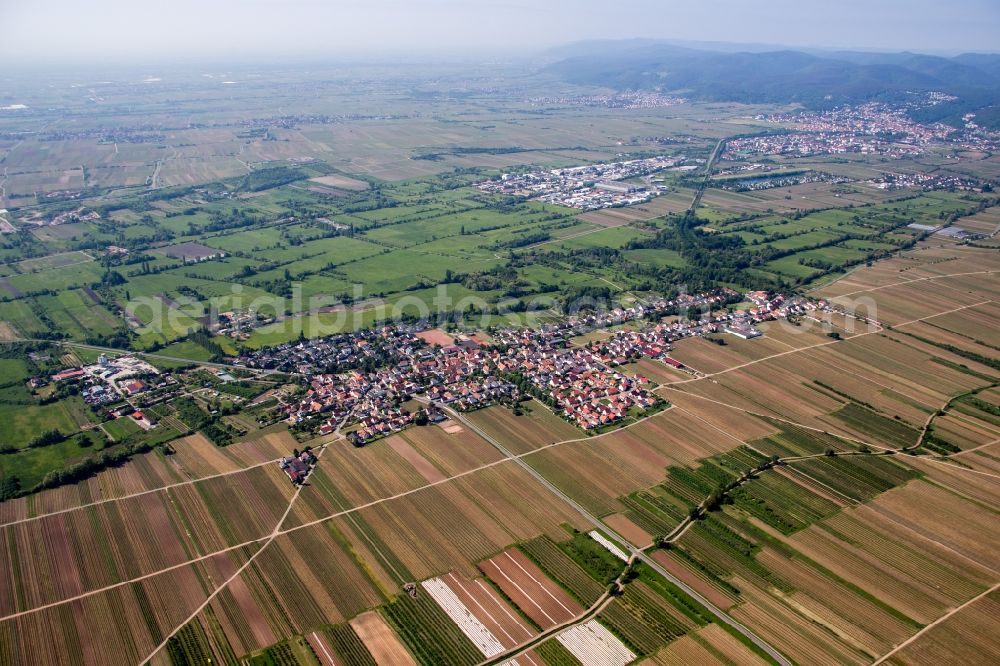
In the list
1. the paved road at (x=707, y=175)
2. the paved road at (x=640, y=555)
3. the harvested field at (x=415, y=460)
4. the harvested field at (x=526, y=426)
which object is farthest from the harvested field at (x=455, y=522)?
the paved road at (x=707, y=175)

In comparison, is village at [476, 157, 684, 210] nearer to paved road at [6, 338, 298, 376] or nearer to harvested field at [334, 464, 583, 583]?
paved road at [6, 338, 298, 376]

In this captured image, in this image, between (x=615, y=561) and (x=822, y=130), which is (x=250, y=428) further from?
(x=822, y=130)

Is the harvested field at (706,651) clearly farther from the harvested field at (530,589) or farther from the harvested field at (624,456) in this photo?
the harvested field at (624,456)

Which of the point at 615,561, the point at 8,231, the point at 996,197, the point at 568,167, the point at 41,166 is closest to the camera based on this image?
the point at 615,561

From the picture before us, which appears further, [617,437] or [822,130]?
[822,130]

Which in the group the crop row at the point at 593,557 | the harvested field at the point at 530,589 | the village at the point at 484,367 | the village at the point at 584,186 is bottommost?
the harvested field at the point at 530,589

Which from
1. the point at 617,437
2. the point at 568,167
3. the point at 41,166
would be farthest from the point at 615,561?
the point at 41,166
